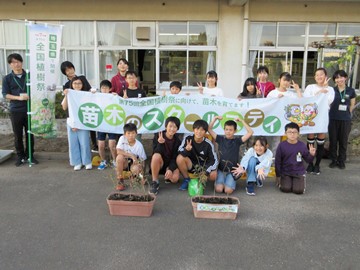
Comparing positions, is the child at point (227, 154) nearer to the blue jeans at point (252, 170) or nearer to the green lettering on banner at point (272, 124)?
the blue jeans at point (252, 170)

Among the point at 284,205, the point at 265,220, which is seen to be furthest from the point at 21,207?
the point at 284,205

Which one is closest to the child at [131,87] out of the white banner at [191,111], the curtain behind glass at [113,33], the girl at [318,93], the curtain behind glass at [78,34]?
the white banner at [191,111]

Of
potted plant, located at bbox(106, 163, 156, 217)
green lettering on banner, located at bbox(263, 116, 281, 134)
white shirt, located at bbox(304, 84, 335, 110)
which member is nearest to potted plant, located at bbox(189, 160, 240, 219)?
potted plant, located at bbox(106, 163, 156, 217)

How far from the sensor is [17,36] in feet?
34.0

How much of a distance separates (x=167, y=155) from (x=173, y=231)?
1416 mm

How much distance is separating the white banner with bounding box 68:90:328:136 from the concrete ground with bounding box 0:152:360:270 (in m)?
1.02

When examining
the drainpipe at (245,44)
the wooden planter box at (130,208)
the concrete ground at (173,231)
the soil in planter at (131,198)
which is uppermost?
the drainpipe at (245,44)

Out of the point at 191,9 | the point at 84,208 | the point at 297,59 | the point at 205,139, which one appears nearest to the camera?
the point at 84,208

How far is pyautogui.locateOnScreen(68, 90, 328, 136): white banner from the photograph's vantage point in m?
5.18

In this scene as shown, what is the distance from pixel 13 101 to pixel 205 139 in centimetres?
341

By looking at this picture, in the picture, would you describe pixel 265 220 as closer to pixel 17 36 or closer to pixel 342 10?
pixel 342 10

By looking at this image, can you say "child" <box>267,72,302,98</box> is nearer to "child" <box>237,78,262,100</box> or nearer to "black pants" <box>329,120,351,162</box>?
"child" <box>237,78,262,100</box>

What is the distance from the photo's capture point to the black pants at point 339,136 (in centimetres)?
535

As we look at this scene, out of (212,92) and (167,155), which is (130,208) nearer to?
(167,155)
